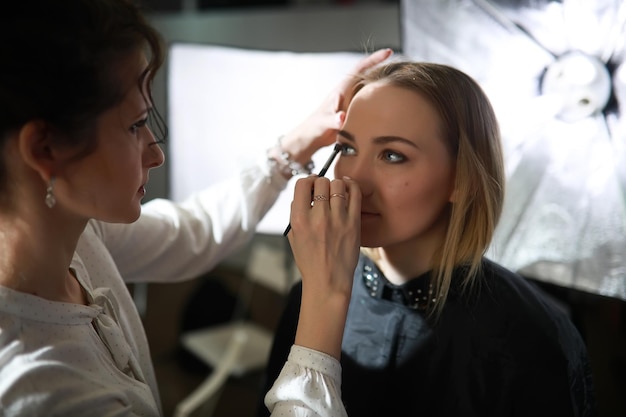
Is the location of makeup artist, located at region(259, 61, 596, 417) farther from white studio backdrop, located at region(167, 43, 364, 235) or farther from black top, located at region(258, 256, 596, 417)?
white studio backdrop, located at region(167, 43, 364, 235)

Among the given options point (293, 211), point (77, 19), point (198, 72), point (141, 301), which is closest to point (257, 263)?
point (141, 301)

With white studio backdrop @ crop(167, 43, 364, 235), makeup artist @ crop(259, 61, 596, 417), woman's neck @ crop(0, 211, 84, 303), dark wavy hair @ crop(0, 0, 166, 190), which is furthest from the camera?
white studio backdrop @ crop(167, 43, 364, 235)

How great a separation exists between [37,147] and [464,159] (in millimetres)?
588

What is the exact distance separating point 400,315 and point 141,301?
193 cm

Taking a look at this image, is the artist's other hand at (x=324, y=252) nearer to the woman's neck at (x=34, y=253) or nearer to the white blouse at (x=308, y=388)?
the white blouse at (x=308, y=388)

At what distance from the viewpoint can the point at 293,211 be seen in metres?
0.79

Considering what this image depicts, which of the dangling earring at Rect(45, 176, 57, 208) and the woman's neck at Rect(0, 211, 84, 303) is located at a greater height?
the dangling earring at Rect(45, 176, 57, 208)

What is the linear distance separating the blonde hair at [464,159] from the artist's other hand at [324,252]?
0.19 meters

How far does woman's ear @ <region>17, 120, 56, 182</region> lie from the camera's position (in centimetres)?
64

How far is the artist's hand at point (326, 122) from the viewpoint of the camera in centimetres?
97

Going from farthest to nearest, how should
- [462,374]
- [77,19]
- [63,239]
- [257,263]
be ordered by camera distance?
[257,263]
[462,374]
[63,239]
[77,19]

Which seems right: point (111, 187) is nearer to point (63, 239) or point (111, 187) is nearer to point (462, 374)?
point (63, 239)

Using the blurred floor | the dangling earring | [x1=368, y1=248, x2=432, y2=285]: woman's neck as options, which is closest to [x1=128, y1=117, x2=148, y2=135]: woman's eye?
the dangling earring

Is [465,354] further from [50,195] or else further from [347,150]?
[50,195]
